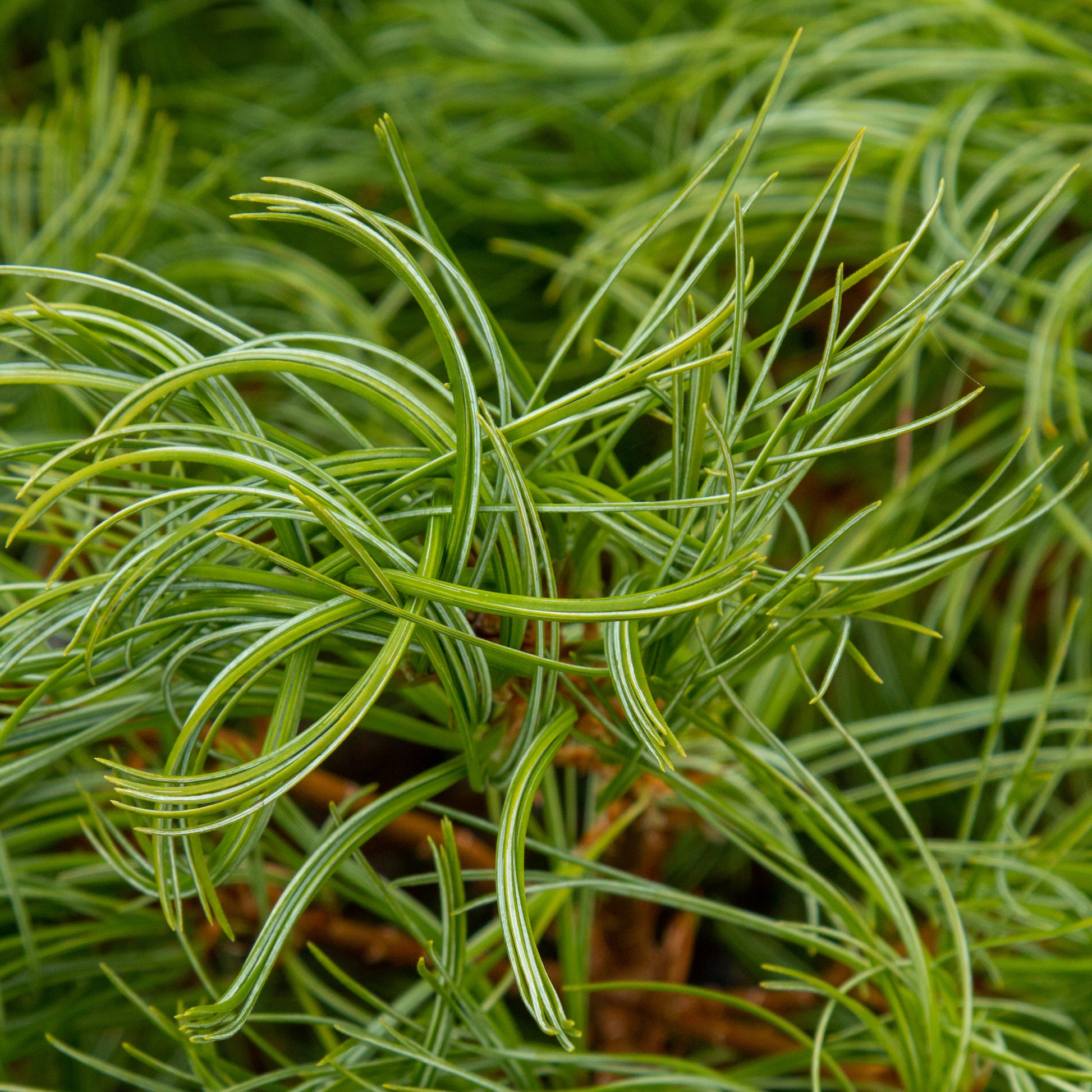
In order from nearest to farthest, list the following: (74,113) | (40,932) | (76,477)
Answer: (76,477)
(40,932)
(74,113)

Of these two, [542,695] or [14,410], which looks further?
[14,410]

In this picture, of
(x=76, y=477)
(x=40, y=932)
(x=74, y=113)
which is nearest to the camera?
(x=76, y=477)

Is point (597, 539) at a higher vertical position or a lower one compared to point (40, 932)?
higher

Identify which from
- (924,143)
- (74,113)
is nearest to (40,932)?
(74,113)

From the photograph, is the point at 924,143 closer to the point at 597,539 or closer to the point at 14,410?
the point at 597,539

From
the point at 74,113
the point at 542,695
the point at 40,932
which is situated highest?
the point at 74,113

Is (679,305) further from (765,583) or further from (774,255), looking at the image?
(774,255)
